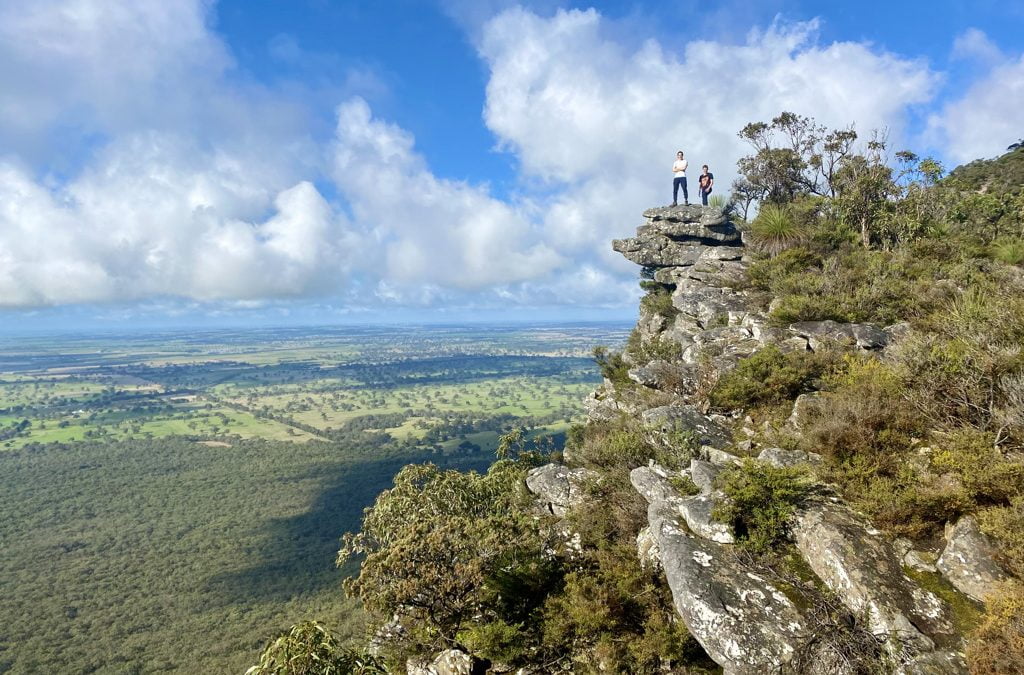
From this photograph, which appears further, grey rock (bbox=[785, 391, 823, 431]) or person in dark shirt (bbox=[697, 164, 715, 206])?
person in dark shirt (bbox=[697, 164, 715, 206])

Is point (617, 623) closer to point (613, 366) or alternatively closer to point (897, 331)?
point (897, 331)

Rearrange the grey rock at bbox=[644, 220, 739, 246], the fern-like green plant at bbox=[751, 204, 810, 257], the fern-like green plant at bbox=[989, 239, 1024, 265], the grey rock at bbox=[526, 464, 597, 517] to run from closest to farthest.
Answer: the grey rock at bbox=[526, 464, 597, 517], the fern-like green plant at bbox=[989, 239, 1024, 265], the fern-like green plant at bbox=[751, 204, 810, 257], the grey rock at bbox=[644, 220, 739, 246]

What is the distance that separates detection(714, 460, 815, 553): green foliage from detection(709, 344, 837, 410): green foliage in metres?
5.13

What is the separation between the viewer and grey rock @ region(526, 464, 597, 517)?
648 inches

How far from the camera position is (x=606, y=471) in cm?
1617

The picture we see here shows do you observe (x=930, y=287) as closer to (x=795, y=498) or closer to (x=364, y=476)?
(x=795, y=498)

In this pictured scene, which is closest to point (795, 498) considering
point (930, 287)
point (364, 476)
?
point (930, 287)

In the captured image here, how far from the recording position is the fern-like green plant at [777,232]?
83.9ft

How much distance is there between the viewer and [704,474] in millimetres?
12203

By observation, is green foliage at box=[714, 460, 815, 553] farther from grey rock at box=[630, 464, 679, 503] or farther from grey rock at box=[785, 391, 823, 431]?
grey rock at box=[785, 391, 823, 431]

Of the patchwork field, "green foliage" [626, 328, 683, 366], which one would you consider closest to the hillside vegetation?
Result: "green foliage" [626, 328, 683, 366]

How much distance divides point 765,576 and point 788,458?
12.0 ft

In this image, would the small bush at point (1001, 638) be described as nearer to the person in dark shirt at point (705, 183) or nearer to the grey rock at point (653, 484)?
the grey rock at point (653, 484)

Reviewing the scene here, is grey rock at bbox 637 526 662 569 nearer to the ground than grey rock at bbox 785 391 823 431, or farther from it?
nearer to the ground
